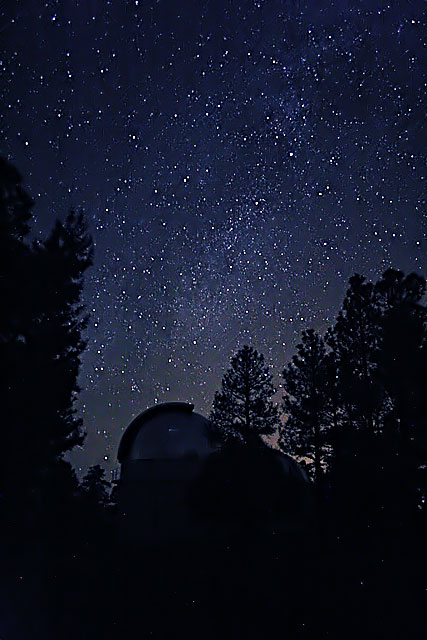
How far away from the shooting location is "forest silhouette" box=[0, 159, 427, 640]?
7.72 m

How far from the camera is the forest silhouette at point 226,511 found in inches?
304

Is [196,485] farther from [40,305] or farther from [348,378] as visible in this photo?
[348,378]

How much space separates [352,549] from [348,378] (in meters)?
11.1

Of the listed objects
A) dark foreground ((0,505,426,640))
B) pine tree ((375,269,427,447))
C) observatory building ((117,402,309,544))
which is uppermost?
pine tree ((375,269,427,447))

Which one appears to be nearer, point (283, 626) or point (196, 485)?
point (283, 626)

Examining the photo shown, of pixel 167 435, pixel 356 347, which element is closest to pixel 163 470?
pixel 167 435

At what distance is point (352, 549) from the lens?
1316cm

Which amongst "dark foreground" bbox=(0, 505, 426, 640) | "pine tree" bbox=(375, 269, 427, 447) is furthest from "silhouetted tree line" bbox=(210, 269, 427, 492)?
"dark foreground" bbox=(0, 505, 426, 640)

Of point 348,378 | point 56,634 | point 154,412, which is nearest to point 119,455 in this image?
point 154,412

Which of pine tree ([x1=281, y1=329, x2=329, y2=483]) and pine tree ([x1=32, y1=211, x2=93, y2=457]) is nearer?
pine tree ([x1=32, y1=211, x2=93, y2=457])

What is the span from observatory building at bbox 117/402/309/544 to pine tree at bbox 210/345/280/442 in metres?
8.82

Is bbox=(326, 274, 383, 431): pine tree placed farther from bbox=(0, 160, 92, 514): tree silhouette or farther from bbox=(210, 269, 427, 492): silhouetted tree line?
bbox=(0, 160, 92, 514): tree silhouette

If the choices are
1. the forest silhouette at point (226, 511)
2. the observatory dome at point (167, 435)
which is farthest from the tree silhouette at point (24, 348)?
the observatory dome at point (167, 435)

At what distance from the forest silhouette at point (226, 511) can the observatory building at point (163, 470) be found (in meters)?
1.17
